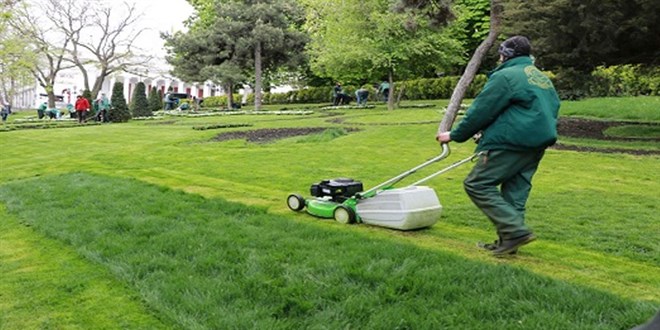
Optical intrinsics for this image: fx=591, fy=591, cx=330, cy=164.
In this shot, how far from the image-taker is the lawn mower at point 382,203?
5.57 metres

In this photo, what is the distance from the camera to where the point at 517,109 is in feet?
14.6

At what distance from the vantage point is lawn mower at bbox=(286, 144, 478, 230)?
557 cm

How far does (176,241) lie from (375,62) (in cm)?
2204

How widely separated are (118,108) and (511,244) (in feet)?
85.3

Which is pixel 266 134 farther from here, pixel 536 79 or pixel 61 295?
pixel 61 295

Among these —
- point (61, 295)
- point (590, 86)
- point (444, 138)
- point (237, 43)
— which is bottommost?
point (61, 295)

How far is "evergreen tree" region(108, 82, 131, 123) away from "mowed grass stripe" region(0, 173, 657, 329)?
75.4ft

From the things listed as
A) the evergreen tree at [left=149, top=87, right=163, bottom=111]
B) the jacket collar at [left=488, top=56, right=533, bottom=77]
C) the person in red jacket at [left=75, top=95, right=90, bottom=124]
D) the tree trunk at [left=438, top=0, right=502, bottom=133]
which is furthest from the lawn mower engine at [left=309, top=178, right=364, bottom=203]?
the evergreen tree at [left=149, top=87, right=163, bottom=111]

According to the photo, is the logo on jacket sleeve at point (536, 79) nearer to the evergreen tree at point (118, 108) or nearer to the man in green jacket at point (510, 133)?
the man in green jacket at point (510, 133)

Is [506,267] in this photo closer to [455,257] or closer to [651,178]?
[455,257]

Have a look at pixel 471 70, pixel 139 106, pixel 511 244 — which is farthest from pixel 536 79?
pixel 139 106

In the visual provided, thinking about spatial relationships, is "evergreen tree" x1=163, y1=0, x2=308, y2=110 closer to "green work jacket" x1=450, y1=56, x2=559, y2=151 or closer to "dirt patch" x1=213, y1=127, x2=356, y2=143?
"dirt patch" x1=213, y1=127, x2=356, y2=143

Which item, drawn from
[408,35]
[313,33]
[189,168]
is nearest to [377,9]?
[408,35]

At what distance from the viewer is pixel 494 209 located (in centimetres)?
457
